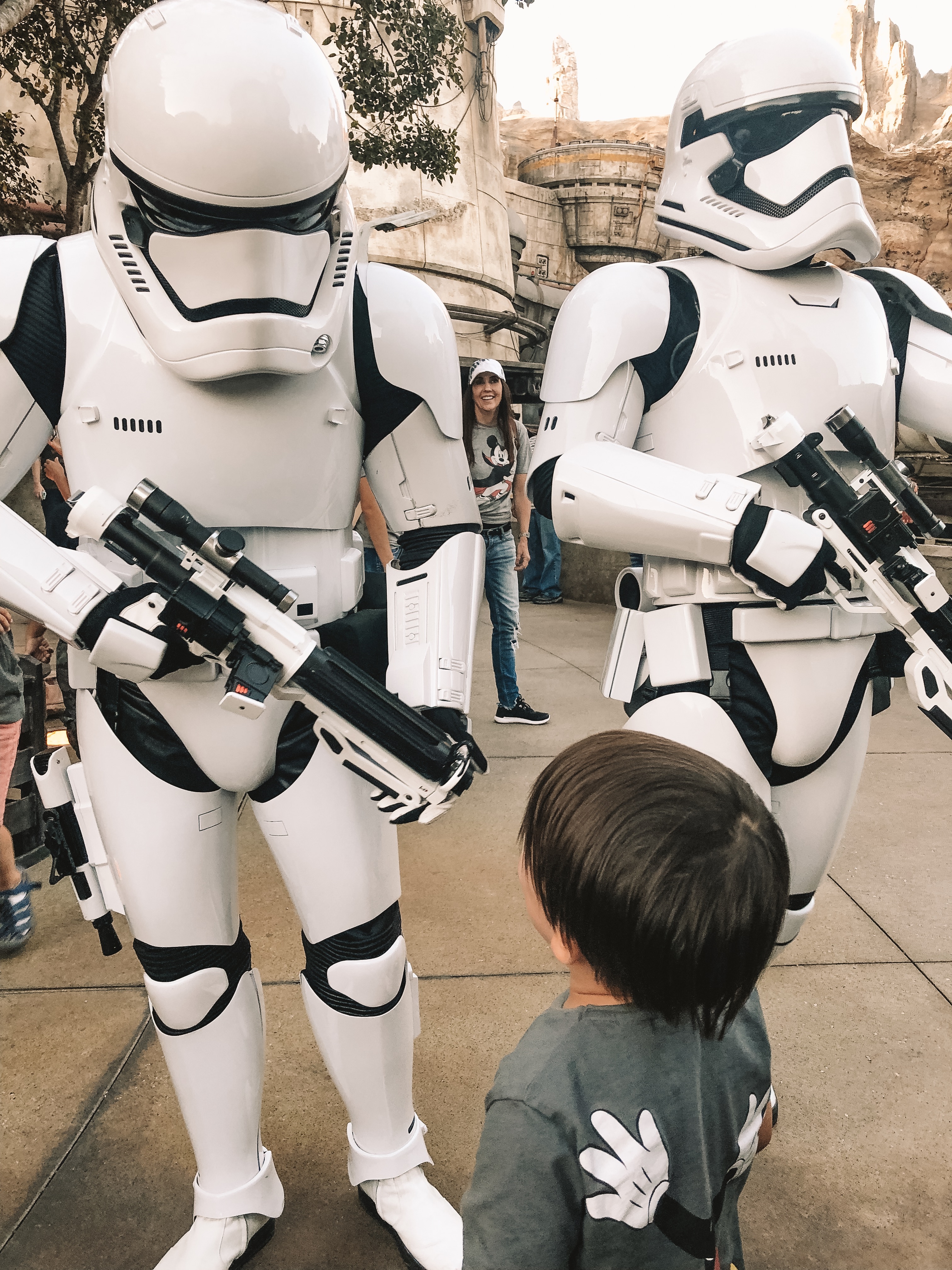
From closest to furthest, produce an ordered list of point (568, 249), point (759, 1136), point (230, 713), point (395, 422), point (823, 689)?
1. point (759, 1136)
2. point (230, 713)
3. point (395, 422)
4. point (823, 689)
5. point (568, 249)

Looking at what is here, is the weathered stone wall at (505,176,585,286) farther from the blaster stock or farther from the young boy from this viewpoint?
the young boy

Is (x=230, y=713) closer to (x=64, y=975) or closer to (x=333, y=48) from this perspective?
(x=64, y=975)

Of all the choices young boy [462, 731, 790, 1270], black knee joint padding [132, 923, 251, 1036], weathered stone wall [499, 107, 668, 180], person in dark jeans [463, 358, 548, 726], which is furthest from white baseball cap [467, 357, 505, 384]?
weathered stone wall [499, 107, 668, 180]

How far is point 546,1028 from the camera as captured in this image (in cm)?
72

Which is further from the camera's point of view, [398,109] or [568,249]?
[568,249]

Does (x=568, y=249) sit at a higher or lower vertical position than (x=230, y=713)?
lower

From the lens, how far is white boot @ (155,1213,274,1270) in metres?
1.40

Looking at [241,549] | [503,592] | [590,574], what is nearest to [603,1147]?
[241,549]

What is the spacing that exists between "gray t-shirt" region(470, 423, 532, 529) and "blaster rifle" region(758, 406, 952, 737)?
2506mm

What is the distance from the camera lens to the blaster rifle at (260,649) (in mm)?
1156

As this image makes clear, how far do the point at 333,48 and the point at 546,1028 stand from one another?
44.8ft

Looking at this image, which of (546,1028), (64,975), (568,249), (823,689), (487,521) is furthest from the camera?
(568,249)

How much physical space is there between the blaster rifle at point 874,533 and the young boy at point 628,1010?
91 cm

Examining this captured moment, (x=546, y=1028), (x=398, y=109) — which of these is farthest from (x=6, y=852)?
(x=398, y=109)
